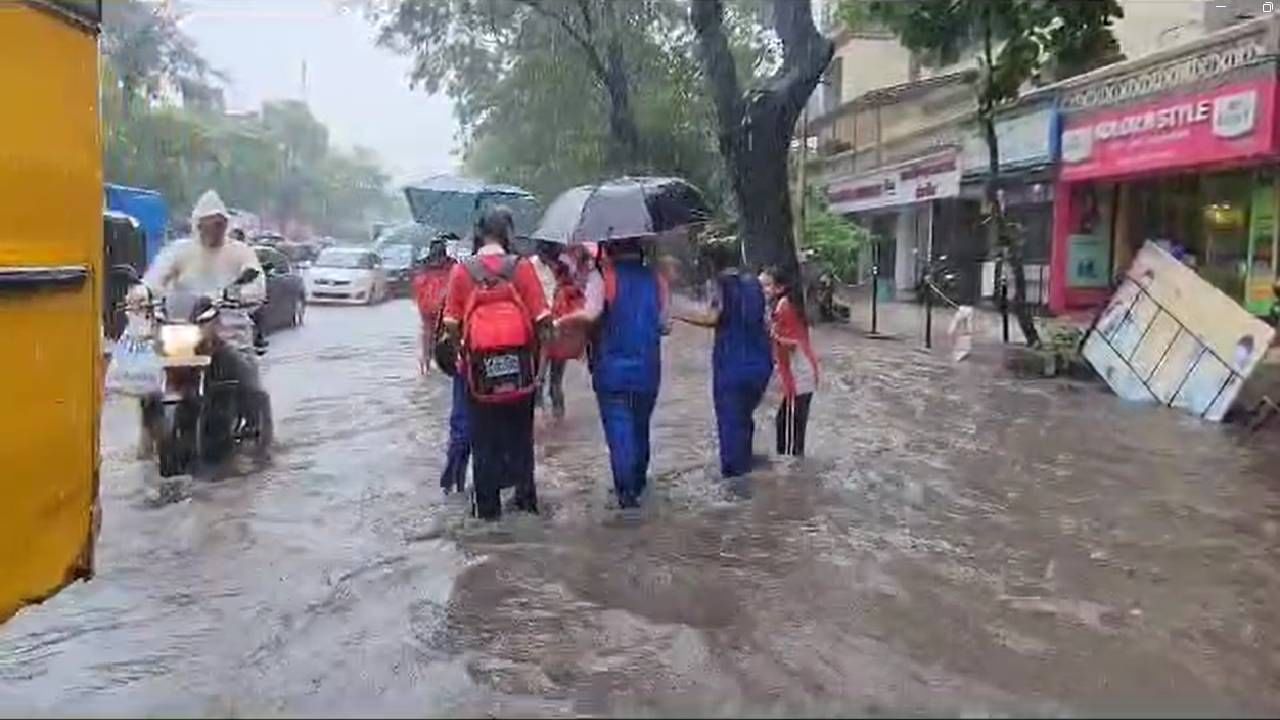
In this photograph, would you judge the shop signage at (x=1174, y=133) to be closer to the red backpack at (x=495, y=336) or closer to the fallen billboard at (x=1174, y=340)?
the fallen billboard at (x=1174, y=340)

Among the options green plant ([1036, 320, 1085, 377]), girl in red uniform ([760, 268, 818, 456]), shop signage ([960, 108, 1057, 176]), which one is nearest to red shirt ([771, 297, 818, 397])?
girl in red uniform ([760, 268, 818, 456])

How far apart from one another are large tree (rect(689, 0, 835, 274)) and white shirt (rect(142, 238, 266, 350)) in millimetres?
10020

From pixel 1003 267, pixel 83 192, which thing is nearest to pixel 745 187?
pixel 1003 267

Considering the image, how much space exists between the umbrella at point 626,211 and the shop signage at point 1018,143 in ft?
54.6

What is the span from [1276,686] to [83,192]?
13.5 ft

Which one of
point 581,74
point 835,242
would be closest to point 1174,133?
point 835,242

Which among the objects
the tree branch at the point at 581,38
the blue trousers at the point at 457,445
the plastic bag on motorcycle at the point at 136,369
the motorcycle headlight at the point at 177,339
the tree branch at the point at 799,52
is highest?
the tree branch at the point at 581,38

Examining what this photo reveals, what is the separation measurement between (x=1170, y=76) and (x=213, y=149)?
1144 inches

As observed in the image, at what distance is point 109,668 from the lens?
201 inches

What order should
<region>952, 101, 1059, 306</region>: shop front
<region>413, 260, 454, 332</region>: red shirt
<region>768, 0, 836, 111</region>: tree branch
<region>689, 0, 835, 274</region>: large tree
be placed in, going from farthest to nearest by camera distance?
<region>952, 101, 1059, 306</region>: shop front < <region>689, 0, 835, 274</region>: large tree < <region>768, 0, 836, 111</region>: tree branch < <region>413, 260, 454, 332</region>: red shirt

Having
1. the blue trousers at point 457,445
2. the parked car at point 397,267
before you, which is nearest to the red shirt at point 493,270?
the blue trousers at point 457,445

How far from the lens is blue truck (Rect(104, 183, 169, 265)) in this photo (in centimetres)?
2178

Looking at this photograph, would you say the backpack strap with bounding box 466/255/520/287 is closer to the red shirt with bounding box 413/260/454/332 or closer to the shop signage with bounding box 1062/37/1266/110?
the red shirt with bounding box 413/260/454/332

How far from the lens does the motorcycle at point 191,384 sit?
8.28 metres
